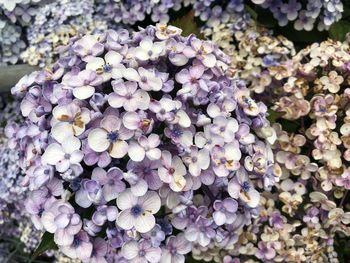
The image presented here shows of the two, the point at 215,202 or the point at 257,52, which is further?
the point at 257,52

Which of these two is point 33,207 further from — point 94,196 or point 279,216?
point 279,216

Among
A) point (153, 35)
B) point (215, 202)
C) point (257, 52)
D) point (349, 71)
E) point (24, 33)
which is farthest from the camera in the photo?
point (24, 33)

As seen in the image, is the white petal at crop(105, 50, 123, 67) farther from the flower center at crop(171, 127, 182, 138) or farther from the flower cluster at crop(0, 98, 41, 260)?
the flower cluster at crop(0, 98, 41, 260)

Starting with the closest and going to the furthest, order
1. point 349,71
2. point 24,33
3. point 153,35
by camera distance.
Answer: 1. point 153,35
2. point 349,71
3. point 24,33

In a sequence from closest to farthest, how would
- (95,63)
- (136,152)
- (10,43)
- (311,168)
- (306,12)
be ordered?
1. (136,152)
2. (95,63)
3. (311,168)
4. (306,12)
5. (10,43)

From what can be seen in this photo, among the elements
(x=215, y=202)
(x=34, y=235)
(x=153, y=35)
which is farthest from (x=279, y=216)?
(x=34, y=235)

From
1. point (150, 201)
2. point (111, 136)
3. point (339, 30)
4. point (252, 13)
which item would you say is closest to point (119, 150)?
point (111, 136)

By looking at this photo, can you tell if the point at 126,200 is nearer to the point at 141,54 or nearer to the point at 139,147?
the point at 139,147
